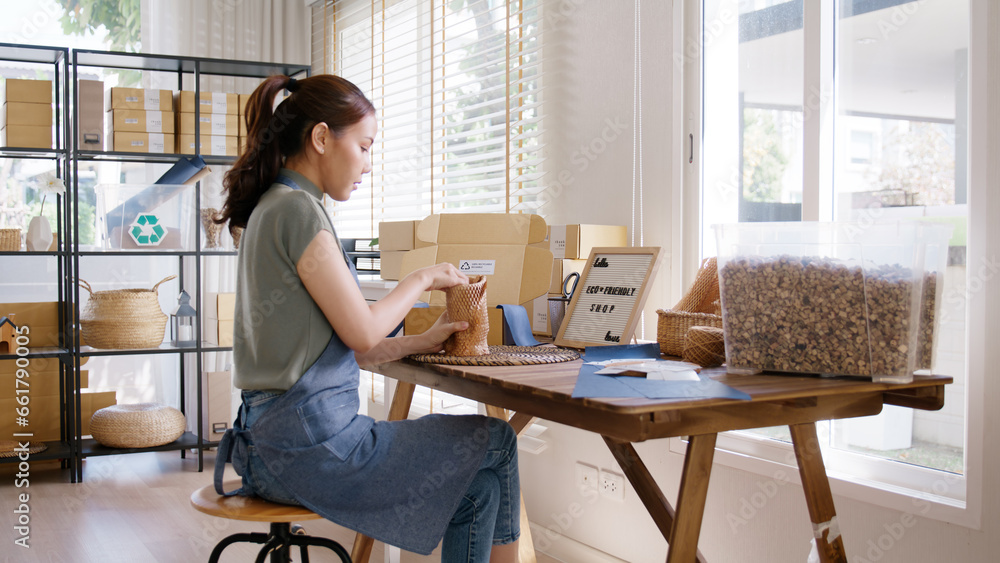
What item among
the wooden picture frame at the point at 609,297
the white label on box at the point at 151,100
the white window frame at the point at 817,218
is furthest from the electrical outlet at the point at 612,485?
the white label on box at the point at 151,100

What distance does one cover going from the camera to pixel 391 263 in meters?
2.69

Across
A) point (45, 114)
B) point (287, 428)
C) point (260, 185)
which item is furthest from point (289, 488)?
point (45, 114)

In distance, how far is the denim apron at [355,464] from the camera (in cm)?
142

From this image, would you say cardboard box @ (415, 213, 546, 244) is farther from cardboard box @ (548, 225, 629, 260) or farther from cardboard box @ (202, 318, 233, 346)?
cardboard box @ (202, 318, 233, 346)

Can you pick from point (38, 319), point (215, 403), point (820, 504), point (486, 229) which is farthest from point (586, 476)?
point (38, 319)

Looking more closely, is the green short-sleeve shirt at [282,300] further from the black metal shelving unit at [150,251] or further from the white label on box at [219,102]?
the white label on box at [219,102]

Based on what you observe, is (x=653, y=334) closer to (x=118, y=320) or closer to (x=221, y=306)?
(x=221, y=306)

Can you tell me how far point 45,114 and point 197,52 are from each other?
88cm

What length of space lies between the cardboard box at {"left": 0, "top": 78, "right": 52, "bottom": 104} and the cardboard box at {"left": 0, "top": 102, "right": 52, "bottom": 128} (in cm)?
2

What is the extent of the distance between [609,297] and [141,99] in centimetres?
267

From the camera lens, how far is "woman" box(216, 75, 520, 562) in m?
1.42

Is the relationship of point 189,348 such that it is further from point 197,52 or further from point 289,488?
point 289,488

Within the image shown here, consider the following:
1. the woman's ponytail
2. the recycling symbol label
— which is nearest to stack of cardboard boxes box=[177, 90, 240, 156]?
the recycling symbol label

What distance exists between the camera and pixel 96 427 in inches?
140
